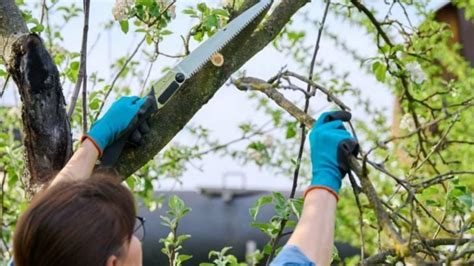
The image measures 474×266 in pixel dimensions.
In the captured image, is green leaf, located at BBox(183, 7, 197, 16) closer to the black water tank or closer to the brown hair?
the brown hair

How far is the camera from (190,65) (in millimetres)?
2463

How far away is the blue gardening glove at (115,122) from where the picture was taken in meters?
2.30

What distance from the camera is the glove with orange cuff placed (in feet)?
6.44

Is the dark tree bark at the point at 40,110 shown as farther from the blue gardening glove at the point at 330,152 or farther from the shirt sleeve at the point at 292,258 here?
the shirt sleeve at the point at 292,258

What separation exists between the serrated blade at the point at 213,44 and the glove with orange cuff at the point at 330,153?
1.67 feet

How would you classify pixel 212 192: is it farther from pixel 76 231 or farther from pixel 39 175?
pixel 76 231

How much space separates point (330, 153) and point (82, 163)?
609 mm

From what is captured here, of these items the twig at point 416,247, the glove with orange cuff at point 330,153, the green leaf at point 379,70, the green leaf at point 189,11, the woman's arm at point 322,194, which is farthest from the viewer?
the green leaf at point 379,70

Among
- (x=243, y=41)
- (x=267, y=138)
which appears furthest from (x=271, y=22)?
(x=267, y=138)

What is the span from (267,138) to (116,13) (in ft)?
7.22

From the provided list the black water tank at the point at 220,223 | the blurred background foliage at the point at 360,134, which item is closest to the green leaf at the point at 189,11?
the blurred background foliage at the point at 360,134

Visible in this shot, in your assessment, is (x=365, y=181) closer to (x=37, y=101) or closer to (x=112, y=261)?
(x=112, y=261)

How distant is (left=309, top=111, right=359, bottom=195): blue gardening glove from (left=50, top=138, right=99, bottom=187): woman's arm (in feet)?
1.77

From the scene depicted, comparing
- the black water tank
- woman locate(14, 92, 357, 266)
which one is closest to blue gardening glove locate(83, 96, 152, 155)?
woman locate(14, 92, 357, 266)
